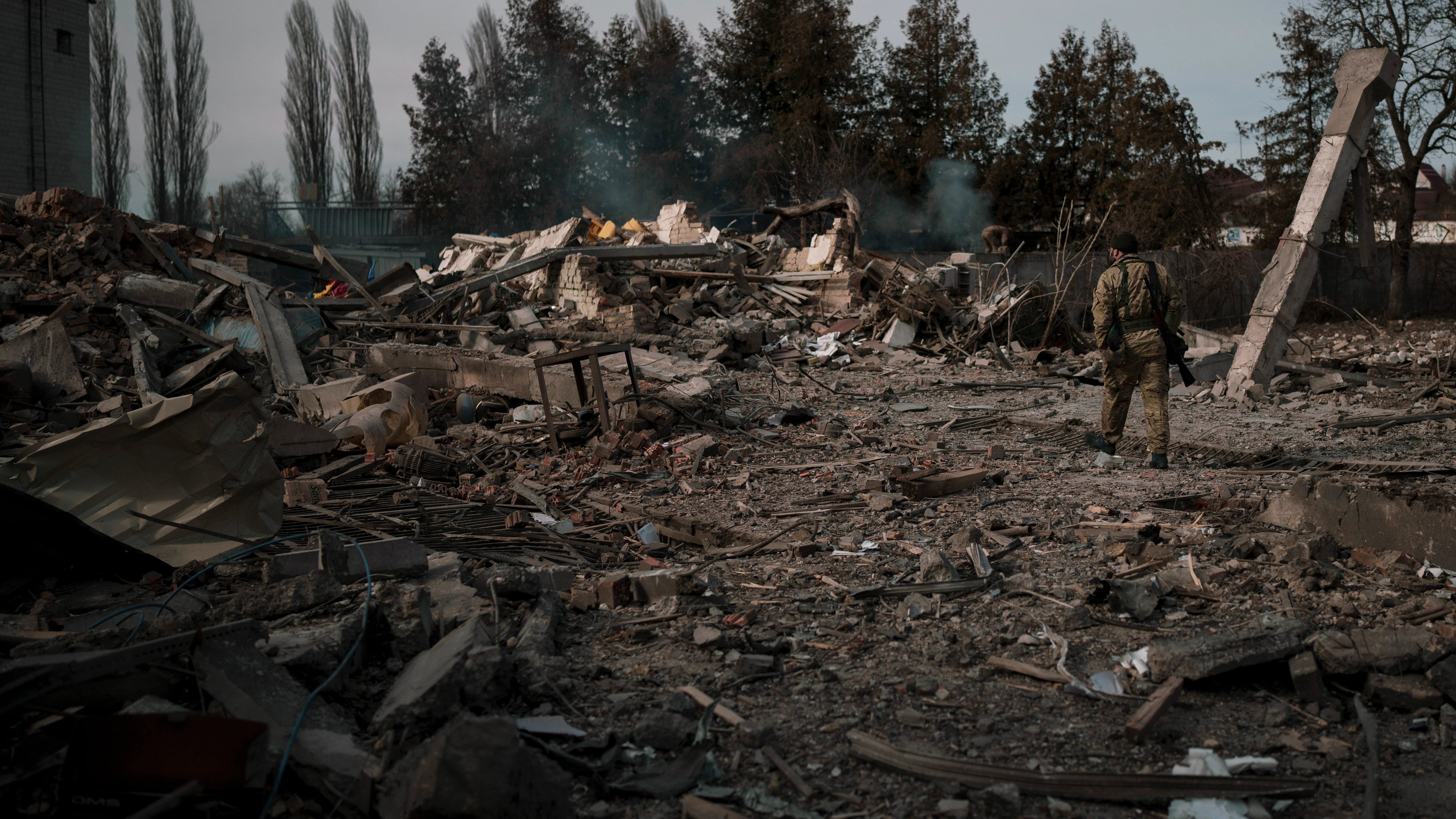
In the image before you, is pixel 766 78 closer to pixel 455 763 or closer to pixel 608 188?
pixel 608 188

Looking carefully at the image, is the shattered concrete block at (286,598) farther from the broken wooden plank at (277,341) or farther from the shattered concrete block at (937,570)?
the broken wooden plank at (277,341)

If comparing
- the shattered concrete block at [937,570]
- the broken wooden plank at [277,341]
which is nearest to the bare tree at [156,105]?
the broken wooden plank at [277,341]

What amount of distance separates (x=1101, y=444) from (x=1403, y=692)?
4.52 metres

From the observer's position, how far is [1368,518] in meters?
4.69

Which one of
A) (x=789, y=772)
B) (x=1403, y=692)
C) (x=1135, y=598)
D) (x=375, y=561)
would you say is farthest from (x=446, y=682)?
(x=1403, y=692)

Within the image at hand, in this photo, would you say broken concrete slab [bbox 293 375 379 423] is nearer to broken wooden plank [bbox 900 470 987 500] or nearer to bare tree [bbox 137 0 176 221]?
broken wooden plank [bbox 900 470 987 500]

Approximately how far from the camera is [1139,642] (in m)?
3.77

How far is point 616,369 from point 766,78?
81.9 feet

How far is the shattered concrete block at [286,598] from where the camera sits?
12.5ft

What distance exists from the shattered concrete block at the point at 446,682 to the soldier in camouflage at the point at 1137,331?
540 centimetres

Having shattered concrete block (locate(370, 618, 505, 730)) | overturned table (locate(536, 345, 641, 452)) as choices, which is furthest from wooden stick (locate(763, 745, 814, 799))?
overturned table (locate(536, 345, 641, 452))

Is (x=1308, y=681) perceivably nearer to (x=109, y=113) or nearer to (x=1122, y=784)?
(x=1122, y=784)

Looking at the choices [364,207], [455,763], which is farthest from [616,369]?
[364,207]

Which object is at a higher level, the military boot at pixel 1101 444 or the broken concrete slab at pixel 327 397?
the broken concrete slab at pixel 327 397
